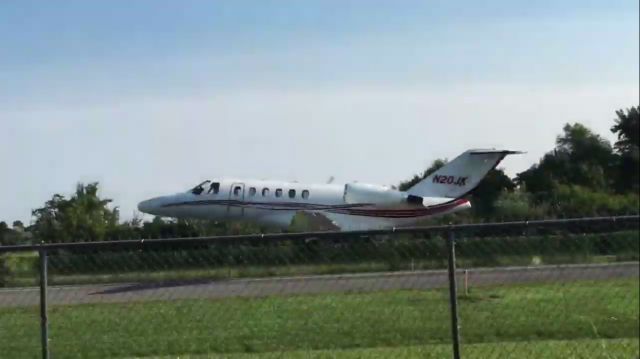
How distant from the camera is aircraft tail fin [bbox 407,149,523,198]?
132ft

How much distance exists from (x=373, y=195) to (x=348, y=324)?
2393cm

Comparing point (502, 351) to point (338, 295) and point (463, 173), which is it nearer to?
point (338, 295)

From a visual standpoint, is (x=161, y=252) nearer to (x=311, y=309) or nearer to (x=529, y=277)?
(x=311, y=309)

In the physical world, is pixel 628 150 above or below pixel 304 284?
above

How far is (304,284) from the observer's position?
16.1 m

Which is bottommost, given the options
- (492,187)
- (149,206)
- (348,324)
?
(348,324)

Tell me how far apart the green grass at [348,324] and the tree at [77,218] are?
30.8 feet

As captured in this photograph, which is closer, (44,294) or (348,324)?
(44,294)

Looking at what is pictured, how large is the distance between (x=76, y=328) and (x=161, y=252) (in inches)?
197

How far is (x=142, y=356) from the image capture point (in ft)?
38.2

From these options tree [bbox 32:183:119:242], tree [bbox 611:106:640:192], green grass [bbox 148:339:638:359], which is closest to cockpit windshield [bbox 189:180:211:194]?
tree [bbox 32:183:119:242]

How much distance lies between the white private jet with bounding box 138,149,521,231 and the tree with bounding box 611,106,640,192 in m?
8.87

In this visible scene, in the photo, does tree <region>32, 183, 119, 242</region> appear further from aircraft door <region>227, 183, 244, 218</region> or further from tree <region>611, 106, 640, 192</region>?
tree <region>611, 106, 640, 192</region>

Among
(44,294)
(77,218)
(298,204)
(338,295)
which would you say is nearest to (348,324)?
(338,295)
